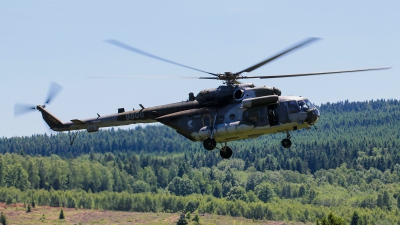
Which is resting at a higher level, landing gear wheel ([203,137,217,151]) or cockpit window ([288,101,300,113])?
cockpit window ([288,101,300,113])

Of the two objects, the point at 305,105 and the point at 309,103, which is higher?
the point at 309,103

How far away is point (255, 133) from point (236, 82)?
12.2ft

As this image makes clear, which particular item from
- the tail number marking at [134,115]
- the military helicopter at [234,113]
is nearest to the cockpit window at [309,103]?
the military helicopter at [234,113]

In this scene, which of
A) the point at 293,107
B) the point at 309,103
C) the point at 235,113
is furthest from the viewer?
the point at 309,103

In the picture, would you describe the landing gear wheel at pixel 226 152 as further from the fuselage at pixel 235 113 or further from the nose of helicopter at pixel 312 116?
the nose of helicopter at pixel 312 116

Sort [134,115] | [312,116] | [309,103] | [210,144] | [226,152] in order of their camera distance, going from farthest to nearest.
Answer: [134,115]
[226,152]
[309,103]
[210,144]
[312,116]

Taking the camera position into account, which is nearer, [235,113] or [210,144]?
[210,144]

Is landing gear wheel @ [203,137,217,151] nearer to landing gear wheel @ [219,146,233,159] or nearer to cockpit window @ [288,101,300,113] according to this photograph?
landing gear wheel @ [219,146,233,159]

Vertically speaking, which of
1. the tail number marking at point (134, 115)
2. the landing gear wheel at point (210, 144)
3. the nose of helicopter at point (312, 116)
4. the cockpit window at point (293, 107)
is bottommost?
the landing gear wheel at point (210, 144)

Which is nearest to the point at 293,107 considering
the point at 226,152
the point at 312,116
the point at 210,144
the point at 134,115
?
the point at 312,116

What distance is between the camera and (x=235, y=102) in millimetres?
→ 52125

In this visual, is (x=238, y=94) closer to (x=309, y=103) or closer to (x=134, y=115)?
(x=309, y=103)

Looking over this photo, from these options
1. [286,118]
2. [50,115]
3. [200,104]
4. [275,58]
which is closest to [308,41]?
[275,58]

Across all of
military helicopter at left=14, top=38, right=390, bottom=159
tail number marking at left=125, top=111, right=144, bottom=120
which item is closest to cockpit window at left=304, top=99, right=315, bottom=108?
military helicopter at left=14, top=38, right=390, bottom=159
